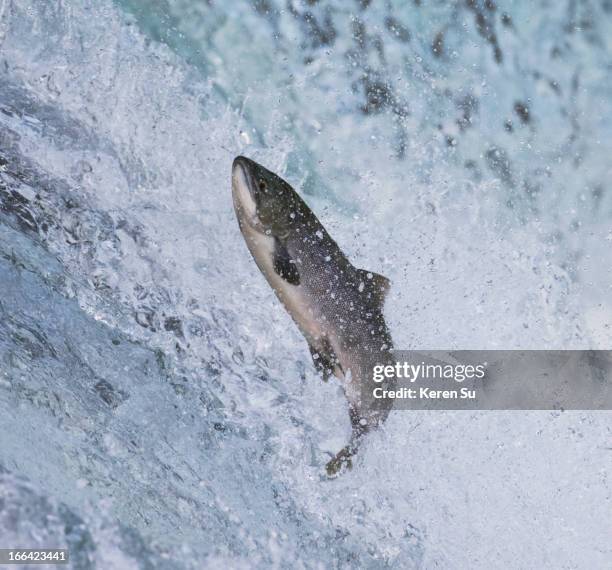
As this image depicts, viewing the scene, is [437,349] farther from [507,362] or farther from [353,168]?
[353,168]

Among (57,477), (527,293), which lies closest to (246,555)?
(57,477)

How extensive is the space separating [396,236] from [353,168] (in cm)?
53

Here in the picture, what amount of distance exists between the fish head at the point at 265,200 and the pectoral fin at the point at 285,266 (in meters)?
0.04

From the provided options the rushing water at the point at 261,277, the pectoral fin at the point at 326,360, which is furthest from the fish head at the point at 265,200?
the rushing water at the point at 261,277

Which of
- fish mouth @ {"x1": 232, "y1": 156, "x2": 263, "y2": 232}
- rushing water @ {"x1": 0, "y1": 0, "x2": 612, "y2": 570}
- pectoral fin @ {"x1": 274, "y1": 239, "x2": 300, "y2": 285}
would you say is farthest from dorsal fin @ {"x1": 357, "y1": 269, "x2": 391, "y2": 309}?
rushing water @ {"x1": 0, "y1": 0, "x2": 612, "y2": 570}

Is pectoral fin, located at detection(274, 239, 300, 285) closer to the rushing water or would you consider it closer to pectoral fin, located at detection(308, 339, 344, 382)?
pectoral fin, located at detection(308, 339, 344, 382)

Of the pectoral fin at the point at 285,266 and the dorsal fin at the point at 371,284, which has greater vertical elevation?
the dorsal fin at the point at 371,284

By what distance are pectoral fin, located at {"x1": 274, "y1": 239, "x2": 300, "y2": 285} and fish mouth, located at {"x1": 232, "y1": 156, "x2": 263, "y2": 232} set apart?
82 mm

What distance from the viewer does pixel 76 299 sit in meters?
2.70

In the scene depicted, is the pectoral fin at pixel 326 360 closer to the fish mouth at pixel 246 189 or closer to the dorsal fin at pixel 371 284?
the dorsal fin at pixel 371 284

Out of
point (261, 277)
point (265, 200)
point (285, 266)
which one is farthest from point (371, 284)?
point (261, 277)

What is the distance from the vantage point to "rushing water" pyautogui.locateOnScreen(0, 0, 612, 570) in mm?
2168

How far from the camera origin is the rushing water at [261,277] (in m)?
2.17

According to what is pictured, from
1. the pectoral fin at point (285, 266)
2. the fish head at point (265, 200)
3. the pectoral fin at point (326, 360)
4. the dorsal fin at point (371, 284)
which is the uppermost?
the fish head at point (265, 200)
